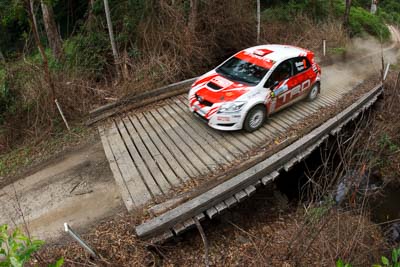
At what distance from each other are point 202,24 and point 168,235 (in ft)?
29.4

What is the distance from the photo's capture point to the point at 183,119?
7.59 metres

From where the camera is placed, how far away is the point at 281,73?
6.90 metres

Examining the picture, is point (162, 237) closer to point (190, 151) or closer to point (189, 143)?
point (190, 151)

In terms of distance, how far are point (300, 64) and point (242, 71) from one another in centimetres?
183

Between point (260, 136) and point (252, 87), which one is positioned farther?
point (260, 136)

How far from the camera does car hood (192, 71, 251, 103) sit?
635 centimetres

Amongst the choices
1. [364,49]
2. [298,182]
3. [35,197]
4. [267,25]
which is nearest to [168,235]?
[35,197]

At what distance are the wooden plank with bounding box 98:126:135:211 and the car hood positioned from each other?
279cm

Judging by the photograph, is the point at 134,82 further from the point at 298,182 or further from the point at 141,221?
the point at 298,182

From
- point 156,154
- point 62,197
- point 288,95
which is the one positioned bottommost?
point 62,197

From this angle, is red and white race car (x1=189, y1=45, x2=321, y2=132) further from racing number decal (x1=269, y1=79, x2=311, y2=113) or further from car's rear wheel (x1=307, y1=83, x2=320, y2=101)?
car's rear wheel (x1=307, y1=83, x2=320, y2=101)

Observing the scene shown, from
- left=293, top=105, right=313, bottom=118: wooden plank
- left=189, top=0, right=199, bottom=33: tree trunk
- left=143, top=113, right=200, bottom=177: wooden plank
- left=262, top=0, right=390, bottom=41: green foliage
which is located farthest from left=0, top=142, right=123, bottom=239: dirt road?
left=262, top=0, right=390, bottom=41: green foliage

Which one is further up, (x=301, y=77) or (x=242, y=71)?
(x=242, y=71)

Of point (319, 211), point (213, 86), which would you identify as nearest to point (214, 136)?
point (213, 86)
